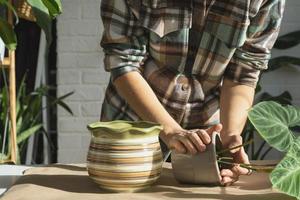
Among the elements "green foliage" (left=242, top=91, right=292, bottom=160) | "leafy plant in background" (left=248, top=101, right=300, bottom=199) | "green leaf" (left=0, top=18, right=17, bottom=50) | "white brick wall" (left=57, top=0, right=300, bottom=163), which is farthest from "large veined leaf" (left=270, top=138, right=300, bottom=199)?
"white brick wall" (left=57, top=0, right=300, bottom=163)

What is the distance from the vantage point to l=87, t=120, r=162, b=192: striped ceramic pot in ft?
2.91

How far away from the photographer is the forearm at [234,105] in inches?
47.2

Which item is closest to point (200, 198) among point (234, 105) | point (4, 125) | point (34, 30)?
point (234, 105)

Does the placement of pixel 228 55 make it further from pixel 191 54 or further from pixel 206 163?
pixel 206 163

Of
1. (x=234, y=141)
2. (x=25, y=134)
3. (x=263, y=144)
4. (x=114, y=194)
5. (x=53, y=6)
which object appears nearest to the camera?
(x=114, y=194)

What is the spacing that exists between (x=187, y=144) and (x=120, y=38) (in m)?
0.34

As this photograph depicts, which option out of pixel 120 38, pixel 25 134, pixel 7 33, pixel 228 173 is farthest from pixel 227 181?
pixel 25 134

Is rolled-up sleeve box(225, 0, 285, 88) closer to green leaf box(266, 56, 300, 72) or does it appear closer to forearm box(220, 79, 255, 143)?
forearm box(220, 79, 255, 143)

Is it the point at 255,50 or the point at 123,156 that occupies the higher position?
the point at 255,50

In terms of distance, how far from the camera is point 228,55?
1.28 metres

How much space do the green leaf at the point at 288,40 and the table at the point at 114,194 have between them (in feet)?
6.17

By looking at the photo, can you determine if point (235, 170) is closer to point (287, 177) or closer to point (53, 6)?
point (287, 177)

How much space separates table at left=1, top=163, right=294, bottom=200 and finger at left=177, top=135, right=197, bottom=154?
6 centimetres

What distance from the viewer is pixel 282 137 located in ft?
2.83
